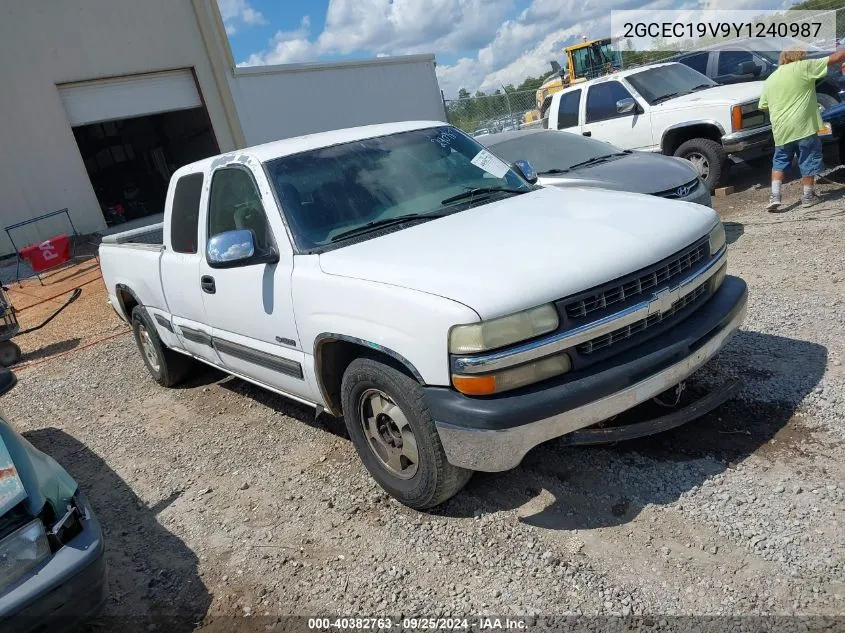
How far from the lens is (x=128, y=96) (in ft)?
55.4

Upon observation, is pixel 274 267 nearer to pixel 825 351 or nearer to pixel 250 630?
pixel 250 630

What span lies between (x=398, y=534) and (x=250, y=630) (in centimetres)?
81

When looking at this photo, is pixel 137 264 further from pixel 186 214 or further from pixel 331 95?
pixel 331 95

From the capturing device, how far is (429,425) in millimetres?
3053

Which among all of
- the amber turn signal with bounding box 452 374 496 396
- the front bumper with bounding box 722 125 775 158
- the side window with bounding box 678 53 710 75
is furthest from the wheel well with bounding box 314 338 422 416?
the side window with bounding box 678 53 710 75

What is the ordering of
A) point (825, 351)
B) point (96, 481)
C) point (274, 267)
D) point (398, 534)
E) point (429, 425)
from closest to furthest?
point (429, 425) < point (398, 534) < point (274, 267) < point (825, 351) < point (96, 481)

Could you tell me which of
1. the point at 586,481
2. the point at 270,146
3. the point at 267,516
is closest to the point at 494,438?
the point at 586,481

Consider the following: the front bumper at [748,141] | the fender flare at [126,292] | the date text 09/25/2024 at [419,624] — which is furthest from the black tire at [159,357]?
the front bumper at [748,141]

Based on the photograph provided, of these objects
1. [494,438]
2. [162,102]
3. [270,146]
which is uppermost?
[162,102]

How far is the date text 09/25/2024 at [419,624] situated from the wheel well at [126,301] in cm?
423

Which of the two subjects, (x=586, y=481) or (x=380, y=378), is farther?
(x=586, y=481)

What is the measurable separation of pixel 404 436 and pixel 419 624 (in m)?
0.88

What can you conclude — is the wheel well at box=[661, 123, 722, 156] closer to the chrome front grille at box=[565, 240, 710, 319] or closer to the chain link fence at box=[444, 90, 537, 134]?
the chrome front grille at box=[565, 240, 710, 319]

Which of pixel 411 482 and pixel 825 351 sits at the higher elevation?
pixel 411 482
